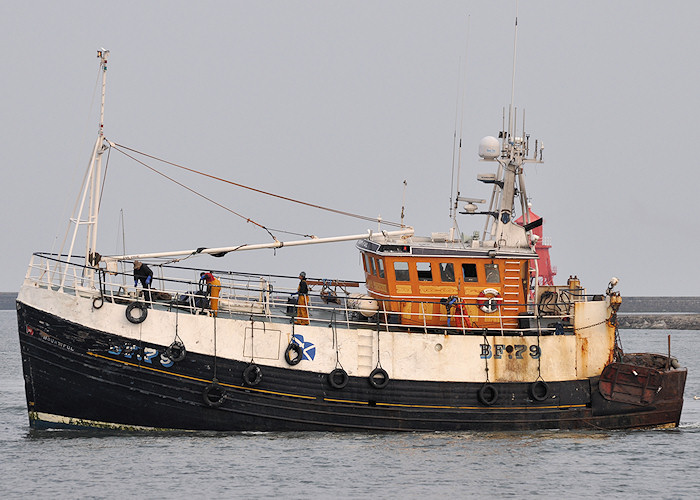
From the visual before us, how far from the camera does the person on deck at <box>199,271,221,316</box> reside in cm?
2314

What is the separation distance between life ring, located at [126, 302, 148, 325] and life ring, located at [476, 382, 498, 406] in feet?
25.8

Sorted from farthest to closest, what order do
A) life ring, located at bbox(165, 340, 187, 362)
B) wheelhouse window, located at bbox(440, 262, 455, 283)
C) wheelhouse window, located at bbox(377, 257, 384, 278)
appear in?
wheelhouse window, located at bbox(377, 257, 384, 278) → wheelhouse window, located at bbox(440, 262, 455, 283) → life ring, located at bbox(165, 340, 187, 362)

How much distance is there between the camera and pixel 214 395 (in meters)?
22.2

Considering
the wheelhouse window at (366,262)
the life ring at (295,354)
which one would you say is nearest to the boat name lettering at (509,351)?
the wheelhouse window at (366,262)

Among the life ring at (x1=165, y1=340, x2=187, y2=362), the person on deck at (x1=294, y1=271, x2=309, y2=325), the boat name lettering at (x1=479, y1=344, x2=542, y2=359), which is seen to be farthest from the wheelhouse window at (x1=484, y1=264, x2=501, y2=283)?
the life ring at (x1=165, y1=340, x2=187, y2=362)

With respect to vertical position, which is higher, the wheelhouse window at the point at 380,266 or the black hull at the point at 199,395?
the wheelhouse window at the point at 380,266

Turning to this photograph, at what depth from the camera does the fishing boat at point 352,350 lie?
22109 millimetres

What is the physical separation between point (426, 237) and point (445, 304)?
265cm

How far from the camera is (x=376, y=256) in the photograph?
81.4 feet

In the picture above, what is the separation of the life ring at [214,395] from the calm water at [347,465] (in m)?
0.89

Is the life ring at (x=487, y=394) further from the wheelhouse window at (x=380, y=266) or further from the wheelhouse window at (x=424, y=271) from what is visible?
the wheelhouse window at (x=380, y=266)

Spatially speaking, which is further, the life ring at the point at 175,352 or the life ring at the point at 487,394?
the life ring at the point at 487,394

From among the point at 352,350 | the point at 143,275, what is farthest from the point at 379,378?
the point at 143,275

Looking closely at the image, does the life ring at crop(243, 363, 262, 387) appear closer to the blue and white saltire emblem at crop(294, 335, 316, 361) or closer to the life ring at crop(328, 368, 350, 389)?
the blue and white saltire emblem at crop(294, 335, 316, 361)
